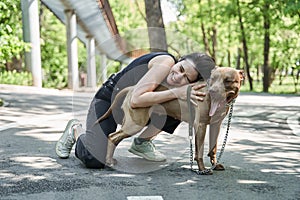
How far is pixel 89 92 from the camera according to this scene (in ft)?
14.8

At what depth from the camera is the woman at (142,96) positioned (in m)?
3.77

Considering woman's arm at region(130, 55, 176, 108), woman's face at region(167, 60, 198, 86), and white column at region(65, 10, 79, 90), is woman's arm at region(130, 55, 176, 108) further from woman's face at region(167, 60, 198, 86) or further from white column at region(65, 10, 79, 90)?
white column at region(65, 10, 79, 90)

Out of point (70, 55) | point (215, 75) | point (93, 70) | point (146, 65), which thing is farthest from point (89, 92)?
point (70, 55)

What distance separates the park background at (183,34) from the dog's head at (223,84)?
11.9 inches

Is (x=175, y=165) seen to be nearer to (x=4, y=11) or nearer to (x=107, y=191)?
(x=107, y=191)

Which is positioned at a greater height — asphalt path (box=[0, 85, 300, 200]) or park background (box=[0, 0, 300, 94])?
→ park background (box=[0, 0, 300, 94])

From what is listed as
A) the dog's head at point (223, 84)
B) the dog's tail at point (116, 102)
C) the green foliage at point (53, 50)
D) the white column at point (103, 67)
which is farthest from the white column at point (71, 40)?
the dog's head at point (223, 84)

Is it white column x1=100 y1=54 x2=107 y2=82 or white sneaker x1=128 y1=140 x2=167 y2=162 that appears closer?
white column x1=100 y1=54 x2=107 y2=82

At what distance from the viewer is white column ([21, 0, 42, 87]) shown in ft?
56.8

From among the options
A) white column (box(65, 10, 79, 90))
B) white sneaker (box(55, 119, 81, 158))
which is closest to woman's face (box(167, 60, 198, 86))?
white sneaker (box(55, 119, 81, 158))

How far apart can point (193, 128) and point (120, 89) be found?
76 cm

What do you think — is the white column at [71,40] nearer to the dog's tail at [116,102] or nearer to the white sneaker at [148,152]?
the white sneaker at [148,152]

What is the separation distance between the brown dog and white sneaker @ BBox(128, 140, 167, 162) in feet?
1.29

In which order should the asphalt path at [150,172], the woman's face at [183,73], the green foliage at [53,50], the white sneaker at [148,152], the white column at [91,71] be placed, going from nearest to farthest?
the asphalt path at [150,172]
the woman's face at [183,73]
the white column at [91,71]
the white sneaker at [148,152]
the green foliage at [53,50]
